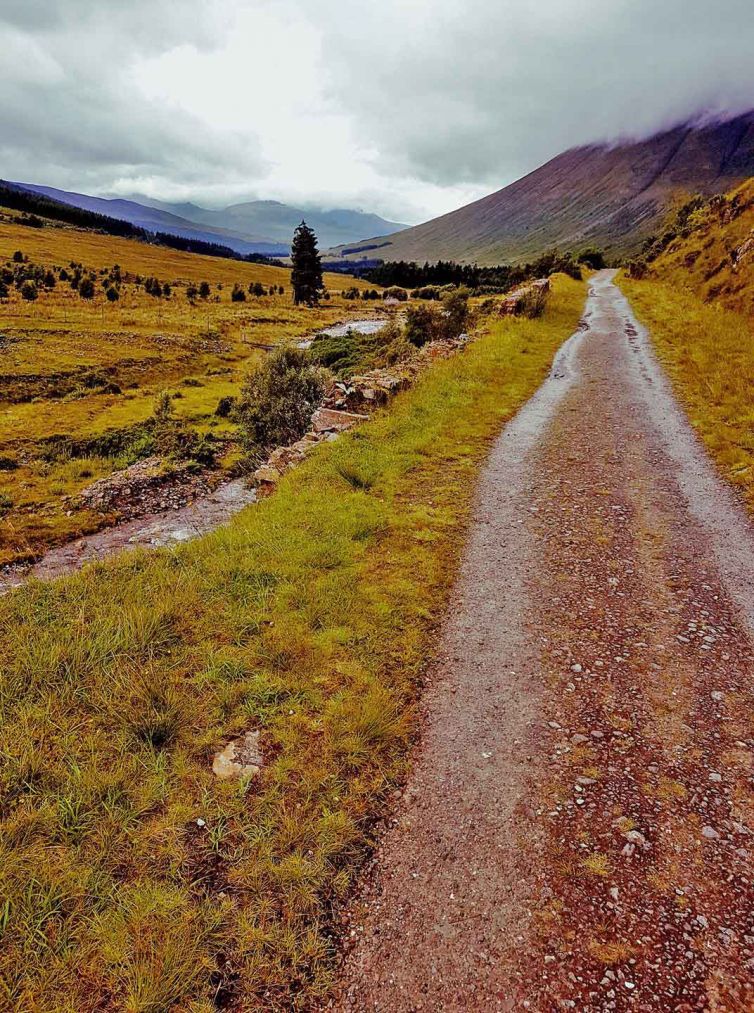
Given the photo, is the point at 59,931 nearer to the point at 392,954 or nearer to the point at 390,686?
the point at 392,954

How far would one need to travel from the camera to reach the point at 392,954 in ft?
11.5

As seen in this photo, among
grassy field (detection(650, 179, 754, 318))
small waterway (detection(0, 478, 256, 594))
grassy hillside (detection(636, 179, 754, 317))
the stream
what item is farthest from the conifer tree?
small waterway (detection(0, 478, 256, 594))

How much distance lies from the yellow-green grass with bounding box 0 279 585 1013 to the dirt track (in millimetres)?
507

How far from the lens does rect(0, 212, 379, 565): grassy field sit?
21.1 meters

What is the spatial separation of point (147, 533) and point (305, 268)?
8812 cm

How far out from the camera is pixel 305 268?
9312cm

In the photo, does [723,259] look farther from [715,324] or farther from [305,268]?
[305,268]

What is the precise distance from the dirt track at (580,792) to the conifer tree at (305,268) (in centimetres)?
9616

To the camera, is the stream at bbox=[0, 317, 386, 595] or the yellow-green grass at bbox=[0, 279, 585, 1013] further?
the stream at bbox=[0, 317, 386, 595]

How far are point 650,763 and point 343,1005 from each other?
3319mm

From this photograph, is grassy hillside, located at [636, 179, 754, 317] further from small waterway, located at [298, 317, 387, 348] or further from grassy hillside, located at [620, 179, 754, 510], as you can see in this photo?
small waterway, located at [298, 317, 387, 348]

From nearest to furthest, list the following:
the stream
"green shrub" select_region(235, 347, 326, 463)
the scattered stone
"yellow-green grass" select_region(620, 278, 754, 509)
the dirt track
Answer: the dirt track, the scattered stone, "yellow-green grass" select_region(620, 278, 754, 509), the stream, "green shrub" select_region(235, 347, 326, 463)

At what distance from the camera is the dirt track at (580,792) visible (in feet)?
10.9

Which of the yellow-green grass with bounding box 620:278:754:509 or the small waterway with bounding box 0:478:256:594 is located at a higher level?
the yellow-green grass with bounding box 620:278:754:509
